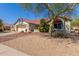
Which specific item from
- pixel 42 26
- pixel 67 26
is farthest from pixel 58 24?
pixel 42 26

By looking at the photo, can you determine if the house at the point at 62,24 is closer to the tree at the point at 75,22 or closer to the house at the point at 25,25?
the tree at the point at 75,22

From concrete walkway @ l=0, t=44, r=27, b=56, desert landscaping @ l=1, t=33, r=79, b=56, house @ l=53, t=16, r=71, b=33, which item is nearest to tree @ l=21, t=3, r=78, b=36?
house @ l=53, t=16, r=71, b=33

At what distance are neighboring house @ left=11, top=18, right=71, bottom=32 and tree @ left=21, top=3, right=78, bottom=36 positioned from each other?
→ 0.53 feet

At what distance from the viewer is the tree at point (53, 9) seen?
5.39 metres

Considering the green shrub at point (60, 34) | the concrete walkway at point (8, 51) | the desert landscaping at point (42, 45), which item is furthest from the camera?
the green shrub at point (60, 34)

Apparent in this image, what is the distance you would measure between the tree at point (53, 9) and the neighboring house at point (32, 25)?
16cm

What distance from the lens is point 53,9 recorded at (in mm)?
5613

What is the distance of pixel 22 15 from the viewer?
5.39 meters

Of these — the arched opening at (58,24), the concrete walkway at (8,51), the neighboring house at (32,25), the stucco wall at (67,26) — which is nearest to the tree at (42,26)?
the neighboring house at (32,25)

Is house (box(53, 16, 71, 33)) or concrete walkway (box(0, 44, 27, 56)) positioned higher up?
house (box(53, 16, 71, 33))

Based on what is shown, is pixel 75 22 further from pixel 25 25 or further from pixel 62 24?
pixel 25 25

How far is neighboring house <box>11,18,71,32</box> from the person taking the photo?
5.43m

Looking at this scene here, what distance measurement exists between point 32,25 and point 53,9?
0.79m

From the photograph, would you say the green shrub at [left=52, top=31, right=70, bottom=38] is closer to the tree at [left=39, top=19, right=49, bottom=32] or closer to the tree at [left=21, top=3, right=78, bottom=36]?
the tree at [left=21, top=3, right=78, bottom=36]
